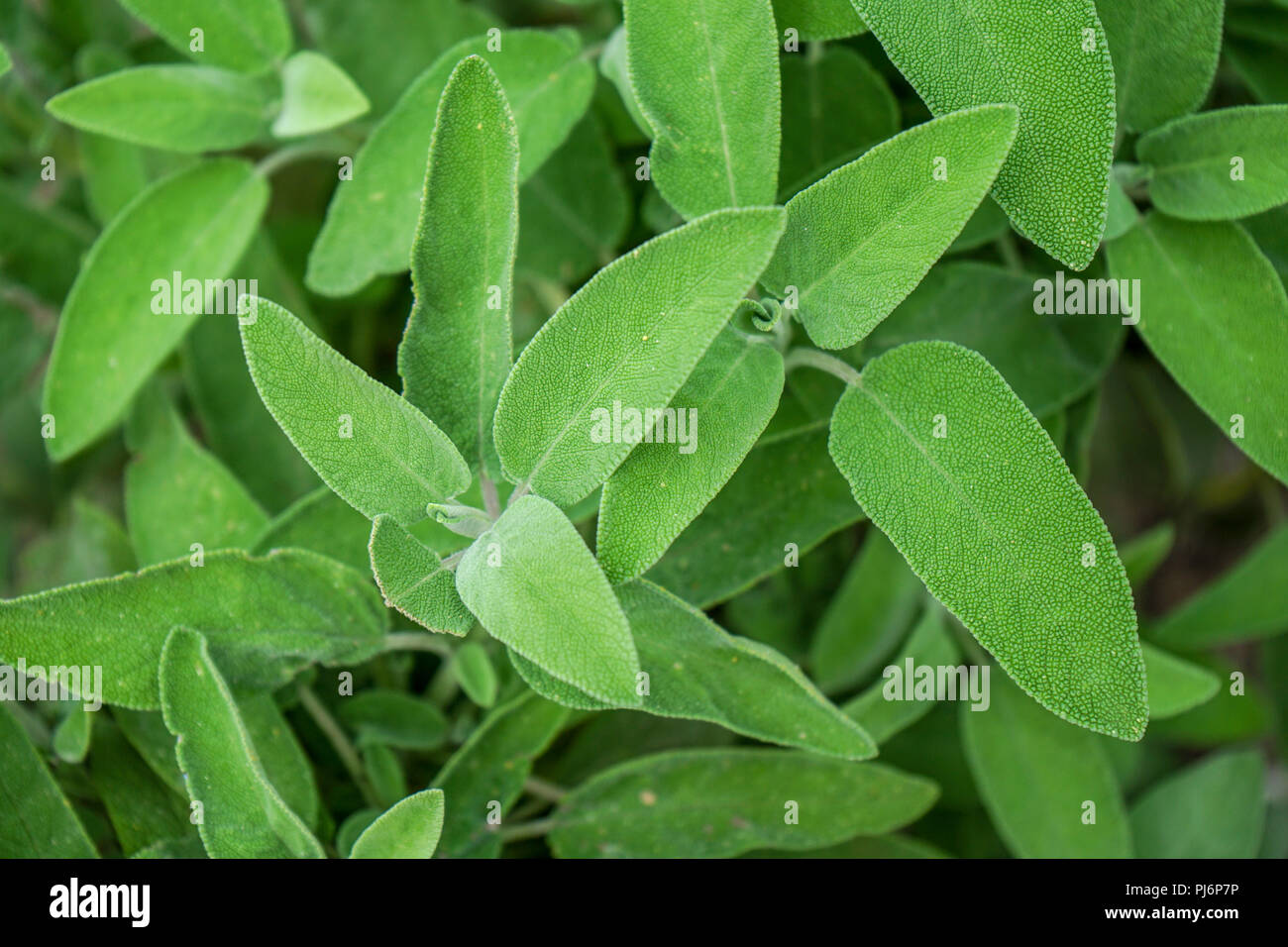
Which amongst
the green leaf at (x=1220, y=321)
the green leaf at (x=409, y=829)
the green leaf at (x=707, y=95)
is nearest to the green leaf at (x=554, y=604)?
the green leaf at (x=409, y=829)

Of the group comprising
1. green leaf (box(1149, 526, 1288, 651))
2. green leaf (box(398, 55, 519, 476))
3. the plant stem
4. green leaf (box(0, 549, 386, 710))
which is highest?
green leaf (box(398, 55, 519, 476))

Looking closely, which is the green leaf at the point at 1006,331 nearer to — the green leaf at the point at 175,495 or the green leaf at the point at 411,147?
the green leaf at the point at 411,147

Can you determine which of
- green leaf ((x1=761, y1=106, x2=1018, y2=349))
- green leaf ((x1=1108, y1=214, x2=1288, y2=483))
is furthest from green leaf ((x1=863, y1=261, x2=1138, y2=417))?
green leaf ((x1=761, y1=106, x2=1018, y2=349))

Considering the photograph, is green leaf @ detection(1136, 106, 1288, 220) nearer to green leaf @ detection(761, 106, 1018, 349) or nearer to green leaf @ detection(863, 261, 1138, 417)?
green leaf @ detection(863, 261, 1138, 417)

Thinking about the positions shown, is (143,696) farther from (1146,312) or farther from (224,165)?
(1146,312)

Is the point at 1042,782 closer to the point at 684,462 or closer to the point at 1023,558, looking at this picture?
the point at 1023,558
